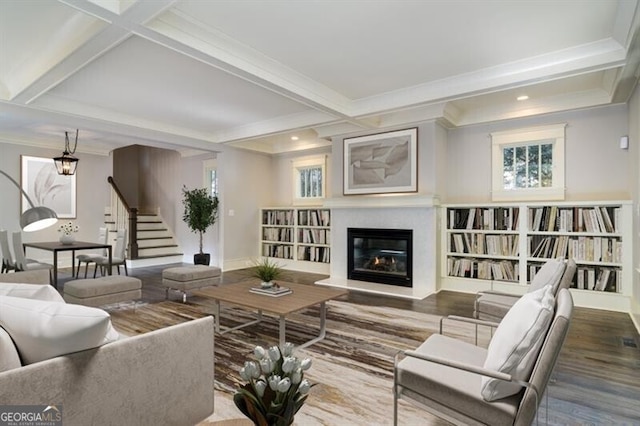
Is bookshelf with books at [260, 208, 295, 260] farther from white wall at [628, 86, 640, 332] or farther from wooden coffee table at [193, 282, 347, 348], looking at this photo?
white wall at [628, 86, 640, 332]

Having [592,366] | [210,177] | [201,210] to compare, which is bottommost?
[592,366]

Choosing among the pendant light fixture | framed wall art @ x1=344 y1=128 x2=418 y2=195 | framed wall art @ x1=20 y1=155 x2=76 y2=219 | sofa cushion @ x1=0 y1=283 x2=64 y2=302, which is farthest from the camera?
framed wall art @ x1=20 y1=155 x2=76 y2=219

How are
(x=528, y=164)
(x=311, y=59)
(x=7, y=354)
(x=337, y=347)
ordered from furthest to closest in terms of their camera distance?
(x=528, y=164) < (x=311, y=59) < (x=337, y=347) < (x=7, y=354)

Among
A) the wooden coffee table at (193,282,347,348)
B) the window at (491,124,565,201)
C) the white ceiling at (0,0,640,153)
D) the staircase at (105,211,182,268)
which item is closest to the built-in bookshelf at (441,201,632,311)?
the window at (491,124,565,201)

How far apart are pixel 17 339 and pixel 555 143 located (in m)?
5.82

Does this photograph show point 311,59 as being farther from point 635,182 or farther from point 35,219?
point 635,182

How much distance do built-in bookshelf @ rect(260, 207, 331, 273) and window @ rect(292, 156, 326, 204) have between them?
0.44m

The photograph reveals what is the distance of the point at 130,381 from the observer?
1.35m

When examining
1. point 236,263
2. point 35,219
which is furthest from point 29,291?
point 236,263

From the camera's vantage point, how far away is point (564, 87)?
4305mm

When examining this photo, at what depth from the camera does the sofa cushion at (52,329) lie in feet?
3.97

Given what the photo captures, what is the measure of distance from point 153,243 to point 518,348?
8263 millimetres

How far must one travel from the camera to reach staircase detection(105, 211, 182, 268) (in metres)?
7.62

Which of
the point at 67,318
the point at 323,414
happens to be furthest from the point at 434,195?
the point at 67,318
